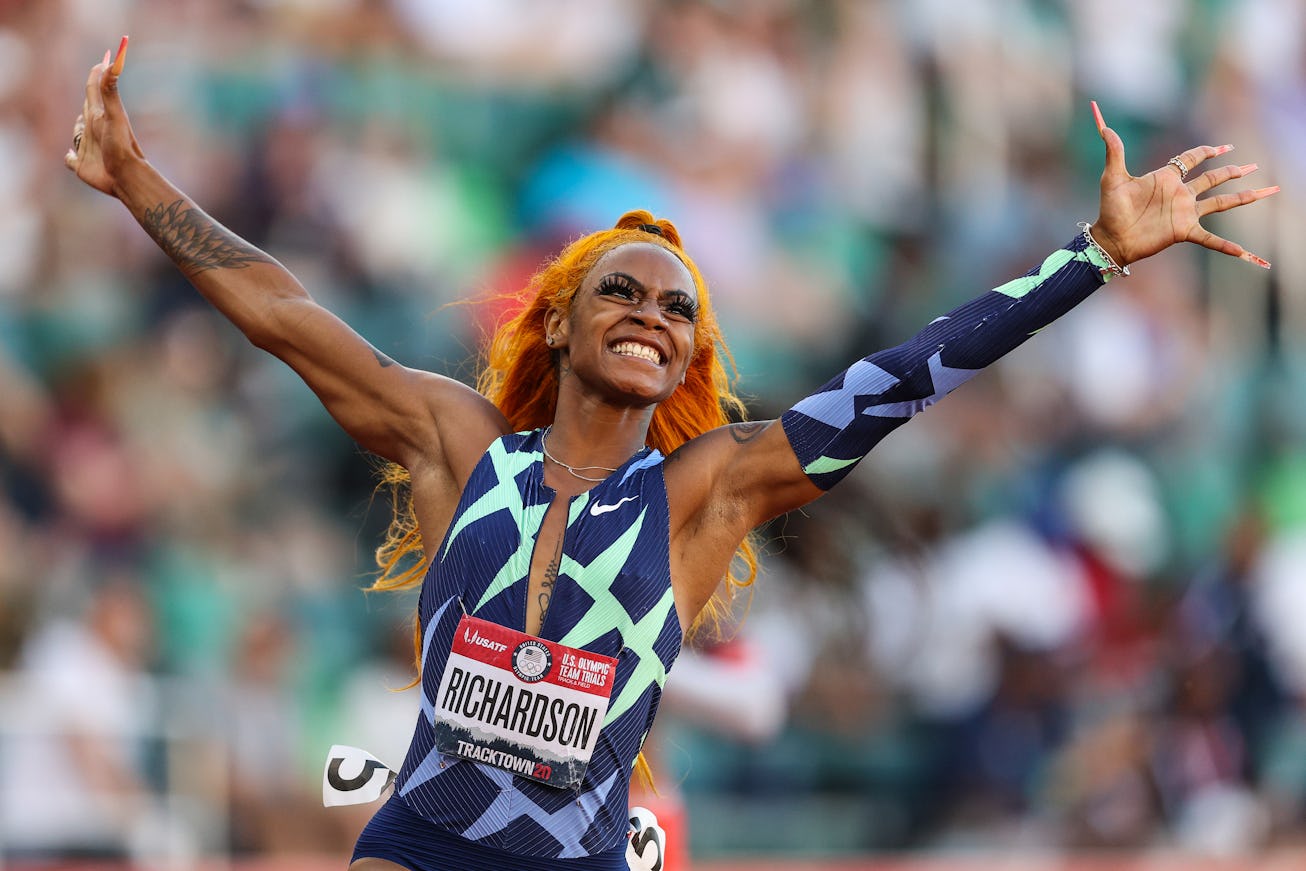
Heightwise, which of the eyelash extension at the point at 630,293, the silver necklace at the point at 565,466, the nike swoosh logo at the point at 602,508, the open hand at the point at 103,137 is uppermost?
the open hand at the point at 103,137

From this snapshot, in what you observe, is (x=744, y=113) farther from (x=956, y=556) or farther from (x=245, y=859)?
(x=245, y=859)

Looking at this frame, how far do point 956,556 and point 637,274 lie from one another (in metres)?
5.49

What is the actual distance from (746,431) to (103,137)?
1.49 m

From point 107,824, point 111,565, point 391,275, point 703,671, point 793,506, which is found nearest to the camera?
point 793,506

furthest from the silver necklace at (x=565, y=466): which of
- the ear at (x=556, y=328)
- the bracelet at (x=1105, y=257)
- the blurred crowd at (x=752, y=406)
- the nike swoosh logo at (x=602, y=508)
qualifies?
the blurred crowd at (x=752, y=406)

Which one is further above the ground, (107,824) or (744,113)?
(744,113)

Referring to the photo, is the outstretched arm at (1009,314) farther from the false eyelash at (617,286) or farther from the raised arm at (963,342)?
the false eyelash at (617,286)

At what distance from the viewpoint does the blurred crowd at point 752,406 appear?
7.43 m

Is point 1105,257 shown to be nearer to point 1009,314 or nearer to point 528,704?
point 1009,314

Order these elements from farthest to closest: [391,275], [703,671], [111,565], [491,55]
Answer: [491,55] < [391,275] < [111,565] < [703,671]

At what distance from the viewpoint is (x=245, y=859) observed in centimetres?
699

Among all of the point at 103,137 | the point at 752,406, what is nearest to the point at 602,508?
the point at 103,137

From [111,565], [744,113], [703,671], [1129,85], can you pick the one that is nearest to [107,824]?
[111,565]

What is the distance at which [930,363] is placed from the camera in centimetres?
331
